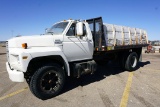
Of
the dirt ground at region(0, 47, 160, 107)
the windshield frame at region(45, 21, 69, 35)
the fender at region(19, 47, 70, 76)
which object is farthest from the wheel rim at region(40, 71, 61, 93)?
the windshield frame at region(45, 21, 69, 35)

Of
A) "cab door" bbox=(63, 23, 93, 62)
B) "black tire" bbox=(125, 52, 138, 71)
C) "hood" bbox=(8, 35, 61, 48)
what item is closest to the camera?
"hood" bbox=(8, 35, 61, 48)

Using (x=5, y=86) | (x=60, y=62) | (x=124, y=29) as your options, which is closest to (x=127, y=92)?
(x=60, y=62)

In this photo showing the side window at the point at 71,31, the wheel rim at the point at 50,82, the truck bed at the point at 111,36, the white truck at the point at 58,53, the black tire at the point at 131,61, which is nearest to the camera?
the white truck at the point at 58,53

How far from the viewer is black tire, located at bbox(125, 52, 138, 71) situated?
8352 millimetres

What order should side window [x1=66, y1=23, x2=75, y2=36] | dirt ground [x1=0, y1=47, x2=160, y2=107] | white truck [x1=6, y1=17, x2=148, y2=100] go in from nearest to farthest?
Answer: dirt ground [x1=0, y1=47, x2=160, y2=107] < white truck [x1=6, y1=17, x2=148, y2=100] < side window [x1=66, y1=23, x2=75, y2=36]

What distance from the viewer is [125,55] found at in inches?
335

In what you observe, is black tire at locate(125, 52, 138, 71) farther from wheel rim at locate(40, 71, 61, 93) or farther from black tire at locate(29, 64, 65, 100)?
wheel rim at locate(40, 71, 61, 93)

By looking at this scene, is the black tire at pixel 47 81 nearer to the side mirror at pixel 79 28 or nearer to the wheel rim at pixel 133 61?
the side mirror at pixel 79 28

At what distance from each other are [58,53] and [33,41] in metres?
0.86

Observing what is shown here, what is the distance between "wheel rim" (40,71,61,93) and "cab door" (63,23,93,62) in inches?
34.5

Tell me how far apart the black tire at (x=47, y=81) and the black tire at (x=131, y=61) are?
14.0 ft

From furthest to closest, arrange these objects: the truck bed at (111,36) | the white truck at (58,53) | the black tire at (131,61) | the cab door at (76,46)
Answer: the black tire at (131,61) → the truck bed at (111,36) → the cab door at (76,46) → the white truck at (58,53)

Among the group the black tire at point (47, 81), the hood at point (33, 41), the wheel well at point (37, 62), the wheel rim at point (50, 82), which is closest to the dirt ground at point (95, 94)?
the black tire at point (47, 81)

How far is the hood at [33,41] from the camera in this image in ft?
15.8
